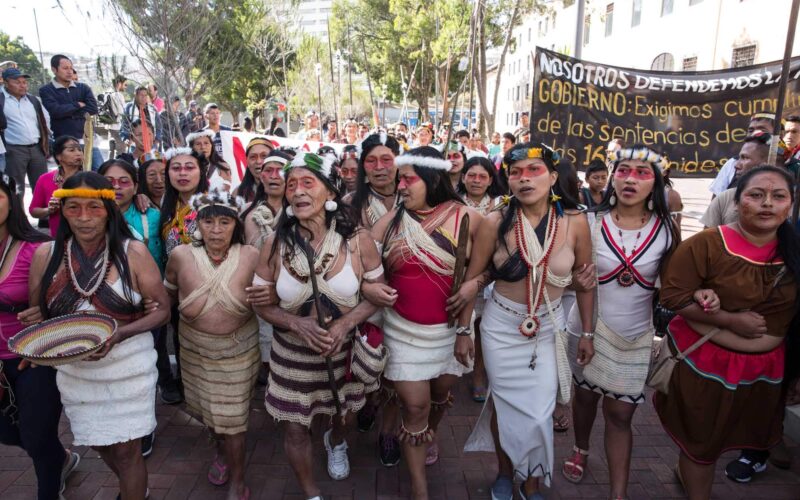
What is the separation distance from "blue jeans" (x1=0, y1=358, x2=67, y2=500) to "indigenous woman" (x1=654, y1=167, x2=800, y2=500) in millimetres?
3385

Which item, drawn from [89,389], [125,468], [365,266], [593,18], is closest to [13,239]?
[89,389]

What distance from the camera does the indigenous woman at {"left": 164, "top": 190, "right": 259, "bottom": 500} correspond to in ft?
9.59

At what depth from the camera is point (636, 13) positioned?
2453cm

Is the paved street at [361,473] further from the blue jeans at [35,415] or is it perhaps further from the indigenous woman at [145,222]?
the blue jeans at [35,415]

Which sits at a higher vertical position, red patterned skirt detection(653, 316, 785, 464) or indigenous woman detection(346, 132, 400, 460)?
indigenous woman detection(346, 132, 400, 460)

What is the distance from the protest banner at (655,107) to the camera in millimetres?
6043

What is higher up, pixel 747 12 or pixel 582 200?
pixel 747 12

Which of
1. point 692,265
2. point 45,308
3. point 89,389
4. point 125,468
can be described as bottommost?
point 125,468

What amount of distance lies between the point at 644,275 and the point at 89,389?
122 inches

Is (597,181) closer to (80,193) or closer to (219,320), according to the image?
(219,320)

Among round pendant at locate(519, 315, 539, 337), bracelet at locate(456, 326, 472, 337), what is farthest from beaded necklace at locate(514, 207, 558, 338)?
bracelet at locate(456, 326, 472, 337)

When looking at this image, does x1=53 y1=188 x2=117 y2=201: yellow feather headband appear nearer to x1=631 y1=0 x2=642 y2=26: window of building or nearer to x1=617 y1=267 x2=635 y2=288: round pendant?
x1=617 y1=267 x2=635 y2=288: round pendant

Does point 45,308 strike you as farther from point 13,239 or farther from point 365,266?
point 365,266

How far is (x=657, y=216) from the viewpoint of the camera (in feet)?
9.77
